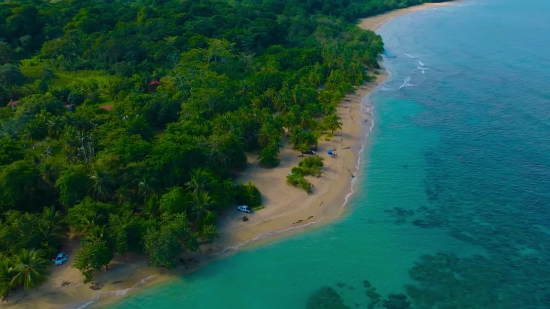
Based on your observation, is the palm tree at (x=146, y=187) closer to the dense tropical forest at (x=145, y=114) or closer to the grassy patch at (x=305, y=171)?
the dense tropical forest at (x=145, y=114)

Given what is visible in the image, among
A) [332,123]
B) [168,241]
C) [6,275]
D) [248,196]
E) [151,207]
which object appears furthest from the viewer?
[332,123]

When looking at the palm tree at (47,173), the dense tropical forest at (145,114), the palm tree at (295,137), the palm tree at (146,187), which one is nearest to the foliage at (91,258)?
the dense tropical forest at (145,114)

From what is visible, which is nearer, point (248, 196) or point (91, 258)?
point (91, 258)

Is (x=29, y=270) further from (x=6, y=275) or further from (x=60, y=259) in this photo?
(x=60, y=259)

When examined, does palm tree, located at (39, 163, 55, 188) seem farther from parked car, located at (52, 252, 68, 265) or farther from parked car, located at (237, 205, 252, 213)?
parked car, located at (237, 205, 252, 213)

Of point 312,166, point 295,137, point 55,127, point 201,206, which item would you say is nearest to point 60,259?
point 201,206

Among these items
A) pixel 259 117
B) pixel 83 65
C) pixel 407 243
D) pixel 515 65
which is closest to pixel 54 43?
pixel 83 65
